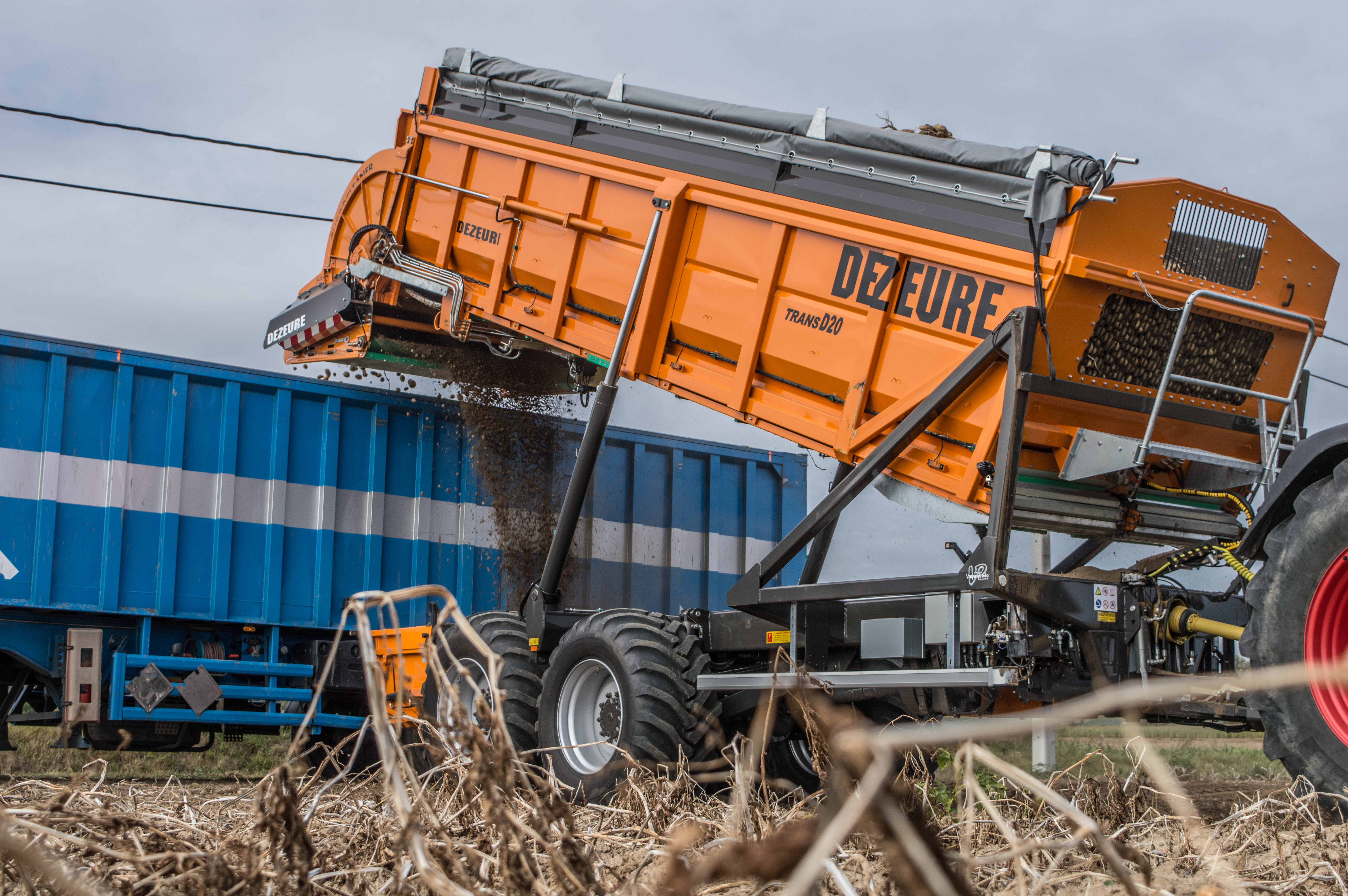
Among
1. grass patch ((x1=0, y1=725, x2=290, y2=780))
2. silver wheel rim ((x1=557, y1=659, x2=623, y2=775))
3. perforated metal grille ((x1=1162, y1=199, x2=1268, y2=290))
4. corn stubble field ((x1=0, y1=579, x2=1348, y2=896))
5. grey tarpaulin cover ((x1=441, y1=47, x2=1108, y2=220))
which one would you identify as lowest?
grass patch ((x1=0, y1=725, x2=290, y2=780))

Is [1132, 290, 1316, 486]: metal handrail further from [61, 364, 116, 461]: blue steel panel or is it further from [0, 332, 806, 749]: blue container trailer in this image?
[61, 364, 116, 461]: blue steel panel

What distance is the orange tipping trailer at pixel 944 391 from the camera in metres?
4.45

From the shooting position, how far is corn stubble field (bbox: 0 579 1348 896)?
2.39 feet

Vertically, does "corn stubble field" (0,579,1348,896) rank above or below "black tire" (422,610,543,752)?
above

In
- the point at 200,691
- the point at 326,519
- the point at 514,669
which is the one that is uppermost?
the point at 326,519

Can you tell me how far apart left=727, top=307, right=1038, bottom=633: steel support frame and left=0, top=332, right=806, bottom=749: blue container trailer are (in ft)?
4.78

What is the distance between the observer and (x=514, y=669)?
6.32 m

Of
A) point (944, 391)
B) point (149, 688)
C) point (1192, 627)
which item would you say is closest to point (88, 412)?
point (149, 688)

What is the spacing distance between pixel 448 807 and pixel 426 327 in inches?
256

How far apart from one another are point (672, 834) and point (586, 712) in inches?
164

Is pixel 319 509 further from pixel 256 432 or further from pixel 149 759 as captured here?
pixel 149 759

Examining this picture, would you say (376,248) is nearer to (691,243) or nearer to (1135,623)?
(691,243)

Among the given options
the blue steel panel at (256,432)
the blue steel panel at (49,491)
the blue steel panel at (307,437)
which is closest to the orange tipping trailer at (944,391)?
the blue steel panel at (307,437)

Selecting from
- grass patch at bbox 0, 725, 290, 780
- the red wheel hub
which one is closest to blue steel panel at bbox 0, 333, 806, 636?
grass patch at bbox 0, 725, 290, 780
